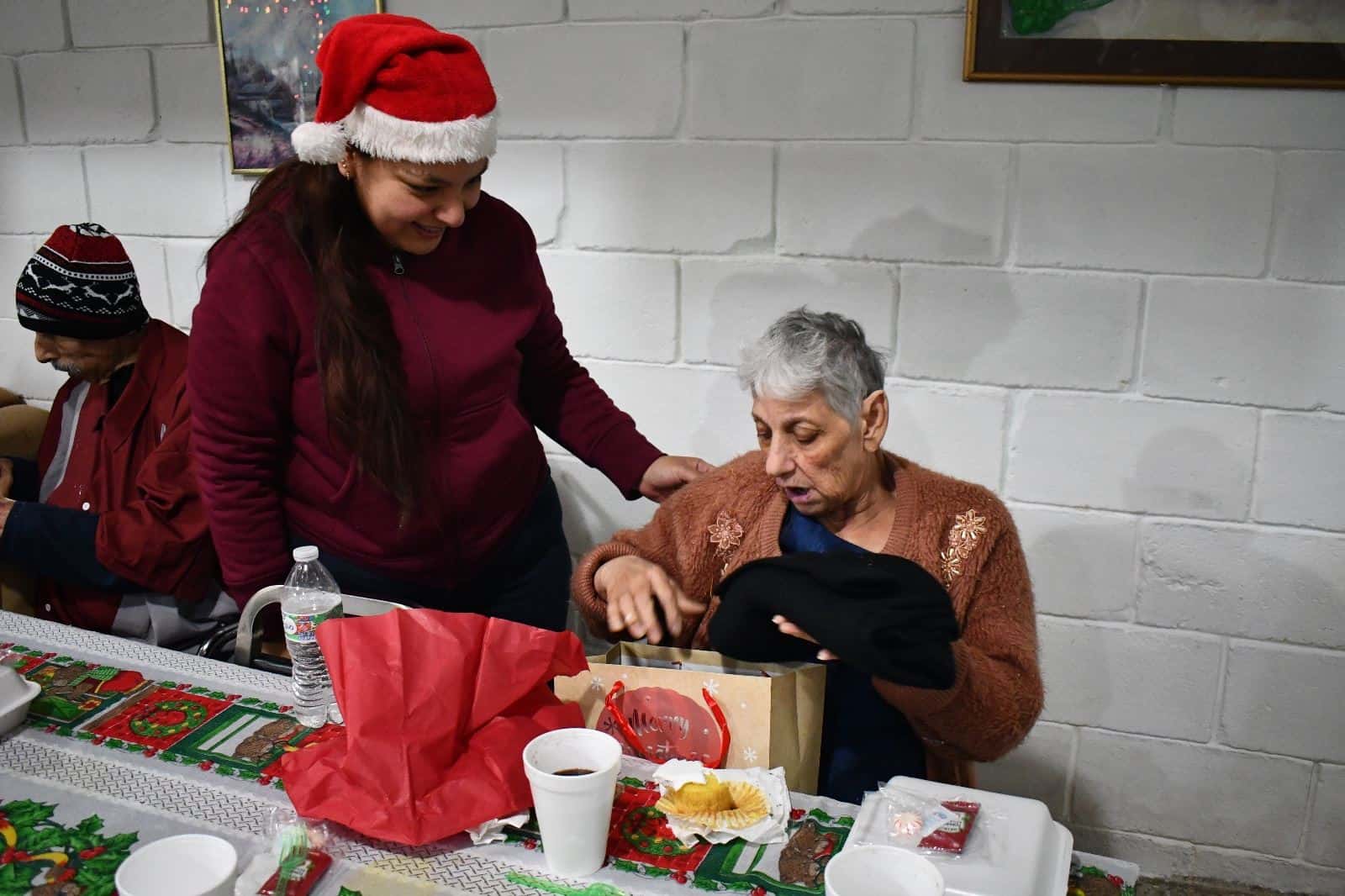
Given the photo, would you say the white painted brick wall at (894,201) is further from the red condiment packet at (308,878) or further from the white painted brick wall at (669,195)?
the red condiment packet at (308,878)

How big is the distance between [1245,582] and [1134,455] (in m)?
0.33

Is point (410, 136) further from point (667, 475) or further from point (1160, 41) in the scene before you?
point (1160, 41)

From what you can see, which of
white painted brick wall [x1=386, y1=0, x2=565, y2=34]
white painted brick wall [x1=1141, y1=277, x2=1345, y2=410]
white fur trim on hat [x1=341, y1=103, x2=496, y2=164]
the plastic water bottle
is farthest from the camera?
white painted brick wall [x1=386, y1=0, x2=565, y2=34]

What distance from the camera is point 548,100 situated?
2.40 meters

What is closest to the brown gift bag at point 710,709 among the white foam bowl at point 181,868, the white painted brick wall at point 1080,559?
the white foam bowl at point 181,868

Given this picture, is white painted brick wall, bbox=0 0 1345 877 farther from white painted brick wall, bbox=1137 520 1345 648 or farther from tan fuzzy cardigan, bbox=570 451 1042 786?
tan fuzzy cardigan, bbox=570 451 1042 786

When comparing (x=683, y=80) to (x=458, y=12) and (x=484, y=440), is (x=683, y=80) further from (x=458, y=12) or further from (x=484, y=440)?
(x=484, y=440)

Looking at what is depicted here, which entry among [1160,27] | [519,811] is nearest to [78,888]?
[519,811]

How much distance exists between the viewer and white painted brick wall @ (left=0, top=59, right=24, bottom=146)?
289 centimetres

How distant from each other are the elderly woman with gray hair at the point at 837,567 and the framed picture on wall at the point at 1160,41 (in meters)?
0.84

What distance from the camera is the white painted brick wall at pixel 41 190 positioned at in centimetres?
289

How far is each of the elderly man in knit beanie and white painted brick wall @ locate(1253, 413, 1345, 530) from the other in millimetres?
2002

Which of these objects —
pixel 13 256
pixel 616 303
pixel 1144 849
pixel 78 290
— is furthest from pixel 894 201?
pixel 13 256

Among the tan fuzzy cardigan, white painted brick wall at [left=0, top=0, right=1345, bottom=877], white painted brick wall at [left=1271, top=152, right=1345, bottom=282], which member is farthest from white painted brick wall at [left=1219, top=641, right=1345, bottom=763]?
the tan fuzzy cardigan
